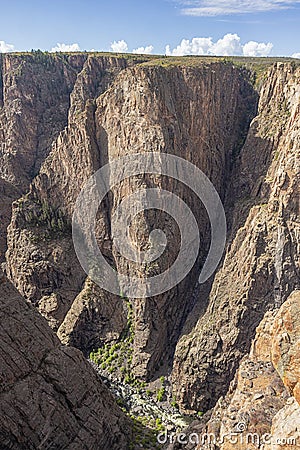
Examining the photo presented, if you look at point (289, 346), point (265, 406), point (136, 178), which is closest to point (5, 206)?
point (136, 178)

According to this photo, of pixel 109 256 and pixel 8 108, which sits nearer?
pixel 109 256

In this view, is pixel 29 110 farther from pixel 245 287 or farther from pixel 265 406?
pixel 265 406

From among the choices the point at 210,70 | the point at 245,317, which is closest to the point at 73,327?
the point at 245,317

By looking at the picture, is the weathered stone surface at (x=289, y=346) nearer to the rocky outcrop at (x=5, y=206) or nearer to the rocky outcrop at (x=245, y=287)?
the rocky outcrop at (x=245, y=287)

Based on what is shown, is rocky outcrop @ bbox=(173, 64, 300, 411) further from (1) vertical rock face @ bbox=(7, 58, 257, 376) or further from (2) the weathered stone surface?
(2) the weathered stone surface

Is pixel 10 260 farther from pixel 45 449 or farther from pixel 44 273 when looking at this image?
pixel 45 449
